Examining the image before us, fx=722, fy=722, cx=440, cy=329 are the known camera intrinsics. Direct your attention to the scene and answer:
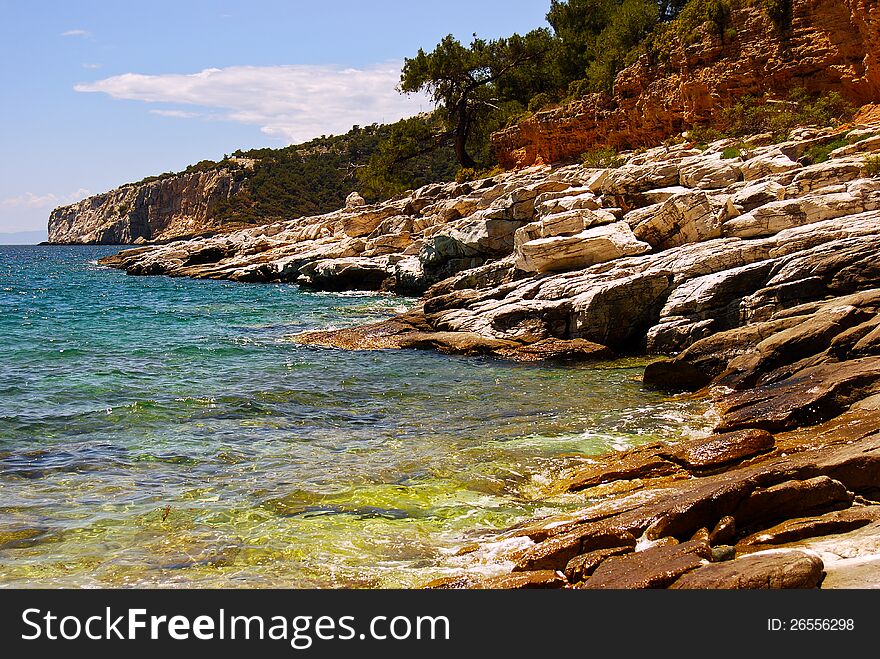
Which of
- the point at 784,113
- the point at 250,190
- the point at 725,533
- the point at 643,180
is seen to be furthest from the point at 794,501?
the point at 250,190

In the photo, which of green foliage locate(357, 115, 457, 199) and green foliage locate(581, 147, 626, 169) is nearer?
green foliage locate(581, 147, 626, 169)

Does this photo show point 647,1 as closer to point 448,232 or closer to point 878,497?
point 448,232

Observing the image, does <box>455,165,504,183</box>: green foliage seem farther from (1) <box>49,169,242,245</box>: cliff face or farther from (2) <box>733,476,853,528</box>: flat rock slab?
(1) <box>49,169,242,245</box>: cliff face

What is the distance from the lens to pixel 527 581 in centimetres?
731

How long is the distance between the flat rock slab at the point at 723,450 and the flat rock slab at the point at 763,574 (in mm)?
4432

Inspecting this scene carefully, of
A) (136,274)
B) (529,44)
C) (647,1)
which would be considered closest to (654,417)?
(647,1)

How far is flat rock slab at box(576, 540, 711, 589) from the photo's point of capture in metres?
6.47

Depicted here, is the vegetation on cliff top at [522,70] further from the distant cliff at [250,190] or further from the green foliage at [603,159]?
the distant cliff at [250,190]

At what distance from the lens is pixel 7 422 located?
15.3 m

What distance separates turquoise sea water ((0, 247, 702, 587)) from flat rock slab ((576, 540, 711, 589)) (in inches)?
75.6

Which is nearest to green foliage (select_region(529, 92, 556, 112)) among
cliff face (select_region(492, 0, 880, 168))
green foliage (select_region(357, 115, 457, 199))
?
cliff face (select_region(492, 0, 880, 168))

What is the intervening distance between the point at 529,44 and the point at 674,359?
175ft
